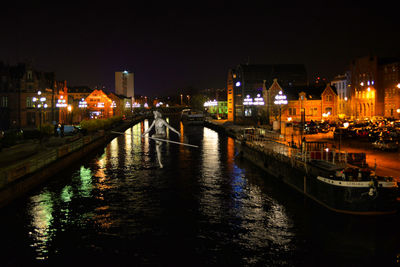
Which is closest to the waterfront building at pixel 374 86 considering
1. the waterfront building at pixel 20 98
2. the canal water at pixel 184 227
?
the canal water at pixel 184 227

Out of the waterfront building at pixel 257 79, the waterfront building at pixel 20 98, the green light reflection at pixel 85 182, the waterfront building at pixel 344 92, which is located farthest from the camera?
the waterfront building at pixel 257 79

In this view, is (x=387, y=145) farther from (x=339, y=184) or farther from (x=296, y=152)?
(x=339, y=184)

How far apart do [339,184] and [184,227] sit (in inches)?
327

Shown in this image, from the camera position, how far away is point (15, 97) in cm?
7744

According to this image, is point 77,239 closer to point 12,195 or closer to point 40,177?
point 12,195

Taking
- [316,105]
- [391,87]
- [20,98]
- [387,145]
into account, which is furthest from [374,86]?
[20,98]

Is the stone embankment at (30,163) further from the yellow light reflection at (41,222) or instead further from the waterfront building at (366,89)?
the waterfront building at (366,89)

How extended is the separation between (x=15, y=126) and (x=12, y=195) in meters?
55.5

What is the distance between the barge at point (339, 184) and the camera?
1994 centimetres

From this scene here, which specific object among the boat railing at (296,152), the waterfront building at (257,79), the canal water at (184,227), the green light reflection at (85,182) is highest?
the waterfront building at (257,79)

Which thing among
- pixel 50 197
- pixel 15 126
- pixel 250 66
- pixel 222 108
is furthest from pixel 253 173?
pixel 222 108

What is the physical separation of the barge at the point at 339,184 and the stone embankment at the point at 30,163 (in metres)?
18.2

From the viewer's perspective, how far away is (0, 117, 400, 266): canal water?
16.0m

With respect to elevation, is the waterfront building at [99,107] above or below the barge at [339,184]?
above
